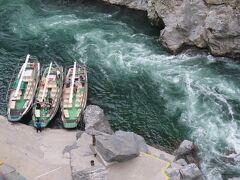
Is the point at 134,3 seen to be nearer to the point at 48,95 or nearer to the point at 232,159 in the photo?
the point at 48,95

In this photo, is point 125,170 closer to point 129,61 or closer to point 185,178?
point 185,178


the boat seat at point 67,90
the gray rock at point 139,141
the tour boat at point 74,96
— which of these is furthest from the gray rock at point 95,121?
the boat seat at point 67,90

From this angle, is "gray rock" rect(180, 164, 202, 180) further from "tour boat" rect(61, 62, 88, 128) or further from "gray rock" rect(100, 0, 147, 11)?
"gray rock" rect(100, 0, 147, 11)

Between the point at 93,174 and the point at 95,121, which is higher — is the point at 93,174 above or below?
below

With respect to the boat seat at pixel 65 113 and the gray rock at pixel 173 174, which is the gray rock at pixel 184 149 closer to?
the gray rock at pixel 173 174

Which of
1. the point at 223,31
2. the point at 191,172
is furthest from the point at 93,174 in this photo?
the point at 223,31

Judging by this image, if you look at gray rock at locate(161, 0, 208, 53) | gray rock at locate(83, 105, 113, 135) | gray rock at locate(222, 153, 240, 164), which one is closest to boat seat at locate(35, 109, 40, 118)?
gray rock at locate(83, 105, 113, 135)
